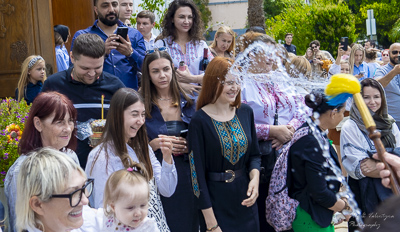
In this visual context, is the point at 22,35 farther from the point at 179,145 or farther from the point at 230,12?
the point at 230,12

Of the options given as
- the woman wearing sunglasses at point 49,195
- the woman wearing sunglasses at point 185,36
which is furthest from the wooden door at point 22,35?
the woman wearing sunglasses at point 49,195

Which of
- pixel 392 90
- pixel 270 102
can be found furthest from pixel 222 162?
pixel 392 90

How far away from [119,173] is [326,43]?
16002 millimetres

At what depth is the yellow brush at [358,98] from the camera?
1931mm

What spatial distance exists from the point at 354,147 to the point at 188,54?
1.95 m

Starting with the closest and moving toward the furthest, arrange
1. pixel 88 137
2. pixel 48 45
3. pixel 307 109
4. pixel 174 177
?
1. pixel 174 177
2. pixel 88 137
3. pixel 307 109
4. pixel 48 45

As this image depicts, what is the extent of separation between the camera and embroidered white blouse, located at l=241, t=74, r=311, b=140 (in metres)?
4.67

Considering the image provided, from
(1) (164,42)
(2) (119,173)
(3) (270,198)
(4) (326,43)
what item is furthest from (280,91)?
(4) (326,43)

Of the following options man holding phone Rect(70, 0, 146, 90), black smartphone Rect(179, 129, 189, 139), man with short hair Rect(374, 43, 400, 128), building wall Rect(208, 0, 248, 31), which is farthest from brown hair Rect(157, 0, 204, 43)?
building wall Rect(208, 0, 248, 31)

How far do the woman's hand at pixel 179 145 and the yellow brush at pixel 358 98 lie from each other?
6.74ft

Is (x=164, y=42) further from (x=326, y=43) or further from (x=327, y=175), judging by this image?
(x=326, y=43)

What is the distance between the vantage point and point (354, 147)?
4.75 metres

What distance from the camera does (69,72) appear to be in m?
4.27

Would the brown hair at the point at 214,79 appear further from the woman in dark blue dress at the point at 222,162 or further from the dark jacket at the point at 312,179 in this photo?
the dark jacket at the point at 312,179
